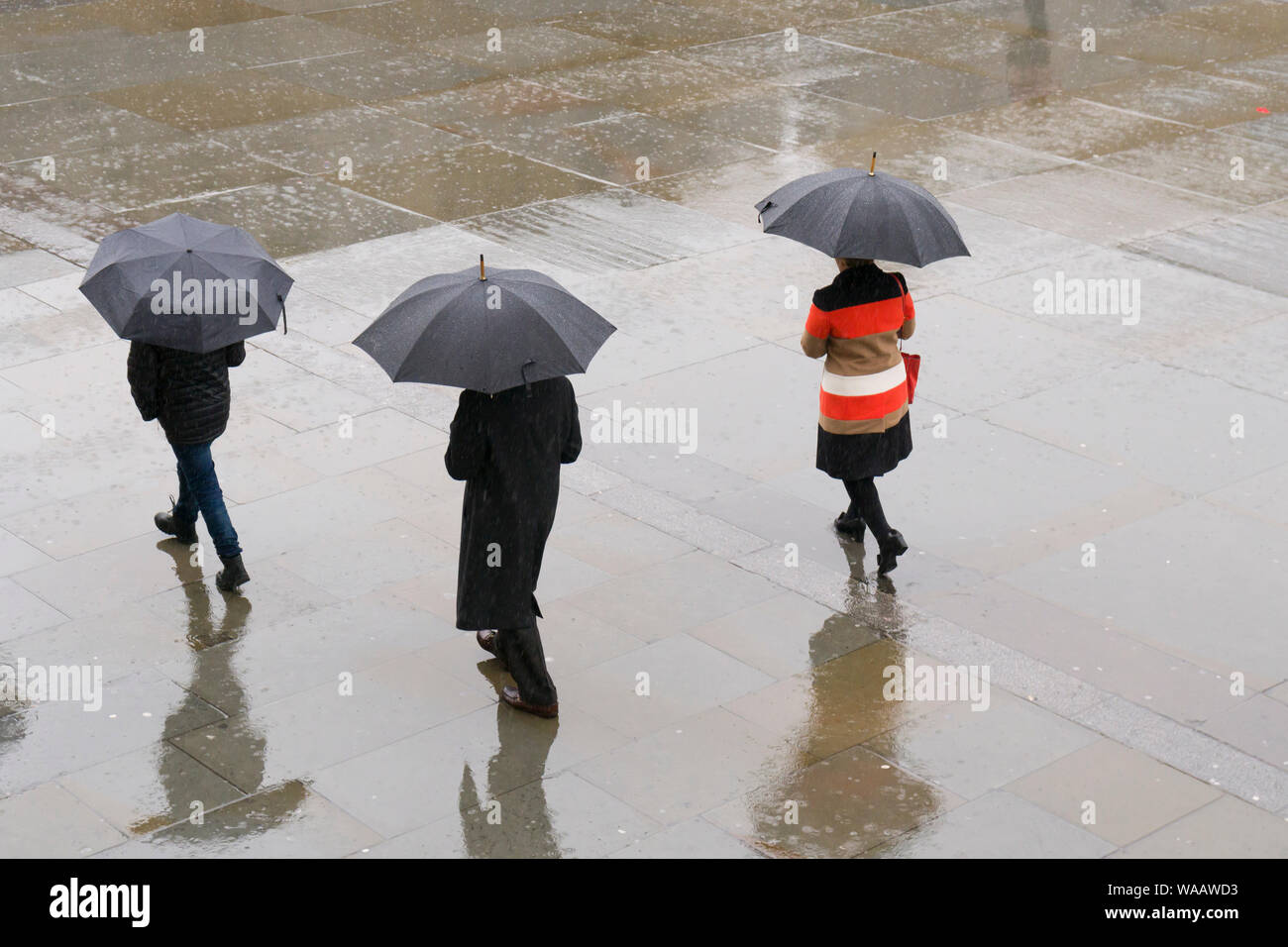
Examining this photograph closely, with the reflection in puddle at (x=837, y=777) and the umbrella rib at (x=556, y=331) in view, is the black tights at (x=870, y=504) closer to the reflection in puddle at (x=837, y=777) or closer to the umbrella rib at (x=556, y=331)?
the reflection in puddle at (x=837, y=777)

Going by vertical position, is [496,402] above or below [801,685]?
above

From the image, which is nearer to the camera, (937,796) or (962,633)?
(937,796)

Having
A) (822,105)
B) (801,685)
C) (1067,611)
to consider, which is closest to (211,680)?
(801,685)

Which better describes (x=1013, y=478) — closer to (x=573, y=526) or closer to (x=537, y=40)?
(x=573, y=526)

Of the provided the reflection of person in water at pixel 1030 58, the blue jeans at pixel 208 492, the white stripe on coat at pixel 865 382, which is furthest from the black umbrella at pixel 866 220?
the reflection of person in water at pixel 1030 58

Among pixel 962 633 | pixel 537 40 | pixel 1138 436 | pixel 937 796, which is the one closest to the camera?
pixel 937 796

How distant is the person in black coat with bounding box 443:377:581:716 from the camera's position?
20.9 ft

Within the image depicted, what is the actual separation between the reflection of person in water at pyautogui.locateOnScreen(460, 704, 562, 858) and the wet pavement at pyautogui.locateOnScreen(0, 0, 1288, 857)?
17 mm

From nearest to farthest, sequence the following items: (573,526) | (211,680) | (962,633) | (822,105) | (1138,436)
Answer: (211,680), (962,633), (573,526), (1138,436), (822,105)

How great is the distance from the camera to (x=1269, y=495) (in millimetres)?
8609

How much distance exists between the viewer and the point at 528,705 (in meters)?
6.77

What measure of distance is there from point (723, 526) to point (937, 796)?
7.63 feet

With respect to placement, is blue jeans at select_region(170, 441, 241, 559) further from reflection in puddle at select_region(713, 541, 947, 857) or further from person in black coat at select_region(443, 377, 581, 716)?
reflection in puddle at select_region(713, 541, 947, 857)

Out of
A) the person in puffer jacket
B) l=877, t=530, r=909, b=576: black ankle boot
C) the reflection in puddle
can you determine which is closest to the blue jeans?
the person in puffer jacket
